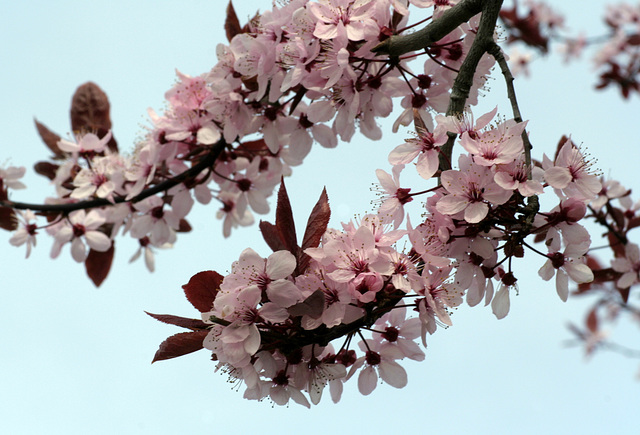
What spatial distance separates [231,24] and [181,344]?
4.94 feet

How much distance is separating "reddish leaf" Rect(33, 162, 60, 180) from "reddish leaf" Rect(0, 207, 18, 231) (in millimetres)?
253

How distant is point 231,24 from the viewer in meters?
2.45

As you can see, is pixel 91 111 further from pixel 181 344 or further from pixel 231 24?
pixel 181 344

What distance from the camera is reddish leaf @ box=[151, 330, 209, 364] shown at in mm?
1369

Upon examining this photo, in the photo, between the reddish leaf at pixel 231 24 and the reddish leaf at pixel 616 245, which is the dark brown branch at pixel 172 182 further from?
the reddish leaf at pixel 616 245

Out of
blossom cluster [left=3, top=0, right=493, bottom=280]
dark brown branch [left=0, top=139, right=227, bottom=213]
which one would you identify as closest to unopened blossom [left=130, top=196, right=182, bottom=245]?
blossom cluster [left=3, top=0, right=493, bottom=280]

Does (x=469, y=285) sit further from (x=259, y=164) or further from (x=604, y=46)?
(x=604, y=46)

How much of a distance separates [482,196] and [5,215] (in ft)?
7.36

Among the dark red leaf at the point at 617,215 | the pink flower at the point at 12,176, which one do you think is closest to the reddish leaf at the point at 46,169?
the pink flower at the point at 12,176

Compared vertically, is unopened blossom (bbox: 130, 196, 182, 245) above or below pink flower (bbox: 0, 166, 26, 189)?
below

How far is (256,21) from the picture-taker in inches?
93.1

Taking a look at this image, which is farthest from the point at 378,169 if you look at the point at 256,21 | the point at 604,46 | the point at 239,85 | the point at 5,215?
the point at 604,46

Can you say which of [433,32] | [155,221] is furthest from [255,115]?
[433,32]

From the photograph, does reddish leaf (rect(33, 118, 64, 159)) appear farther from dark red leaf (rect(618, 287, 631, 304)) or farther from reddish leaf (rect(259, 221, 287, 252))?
dark red leaf (rect(618, 287, 631, 304))
